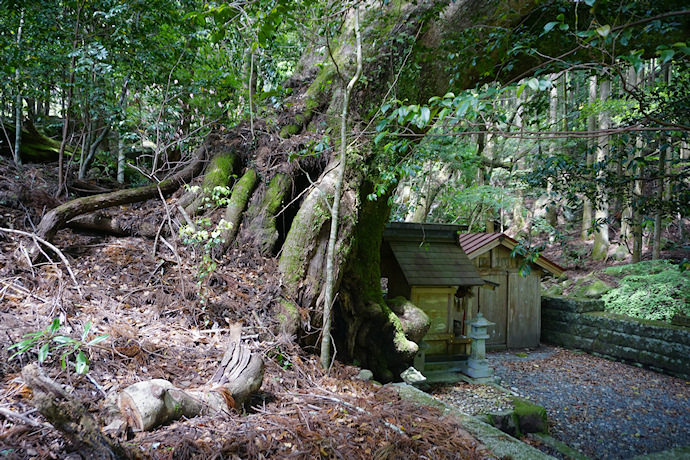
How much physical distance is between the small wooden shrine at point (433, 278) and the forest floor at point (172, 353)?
3.59 meters

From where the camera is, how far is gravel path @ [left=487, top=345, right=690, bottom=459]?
638 cm

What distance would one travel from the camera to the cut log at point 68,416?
5.78 ft

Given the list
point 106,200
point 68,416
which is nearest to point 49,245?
point 106,200

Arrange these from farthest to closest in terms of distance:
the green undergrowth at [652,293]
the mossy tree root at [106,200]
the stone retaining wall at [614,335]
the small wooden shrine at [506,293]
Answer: the small wooden shrine at [506,293] < the green undergrowth at [652,293] < the stone retaining wall at [614,335] < the mossy tree root at [106,200]

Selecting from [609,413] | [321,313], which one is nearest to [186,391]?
[321,313]

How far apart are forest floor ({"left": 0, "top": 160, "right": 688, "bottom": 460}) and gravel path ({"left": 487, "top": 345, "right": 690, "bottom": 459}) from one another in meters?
4.56

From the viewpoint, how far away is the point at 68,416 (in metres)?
1.83

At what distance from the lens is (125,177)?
7.76 m

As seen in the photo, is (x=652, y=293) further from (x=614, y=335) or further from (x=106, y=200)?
(x=106, y=200)

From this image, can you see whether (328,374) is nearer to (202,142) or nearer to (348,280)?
(348,280)

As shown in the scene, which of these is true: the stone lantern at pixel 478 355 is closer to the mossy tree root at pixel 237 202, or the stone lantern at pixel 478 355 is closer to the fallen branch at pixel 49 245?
the mossy tree root at pixel 237 202

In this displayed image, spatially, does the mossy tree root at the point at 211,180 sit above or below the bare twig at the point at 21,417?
above

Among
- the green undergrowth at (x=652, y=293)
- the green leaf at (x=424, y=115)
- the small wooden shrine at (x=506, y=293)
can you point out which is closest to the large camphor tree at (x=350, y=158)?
A: the green leaf at (x=424, y=115)

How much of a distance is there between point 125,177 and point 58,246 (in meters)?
3.59
